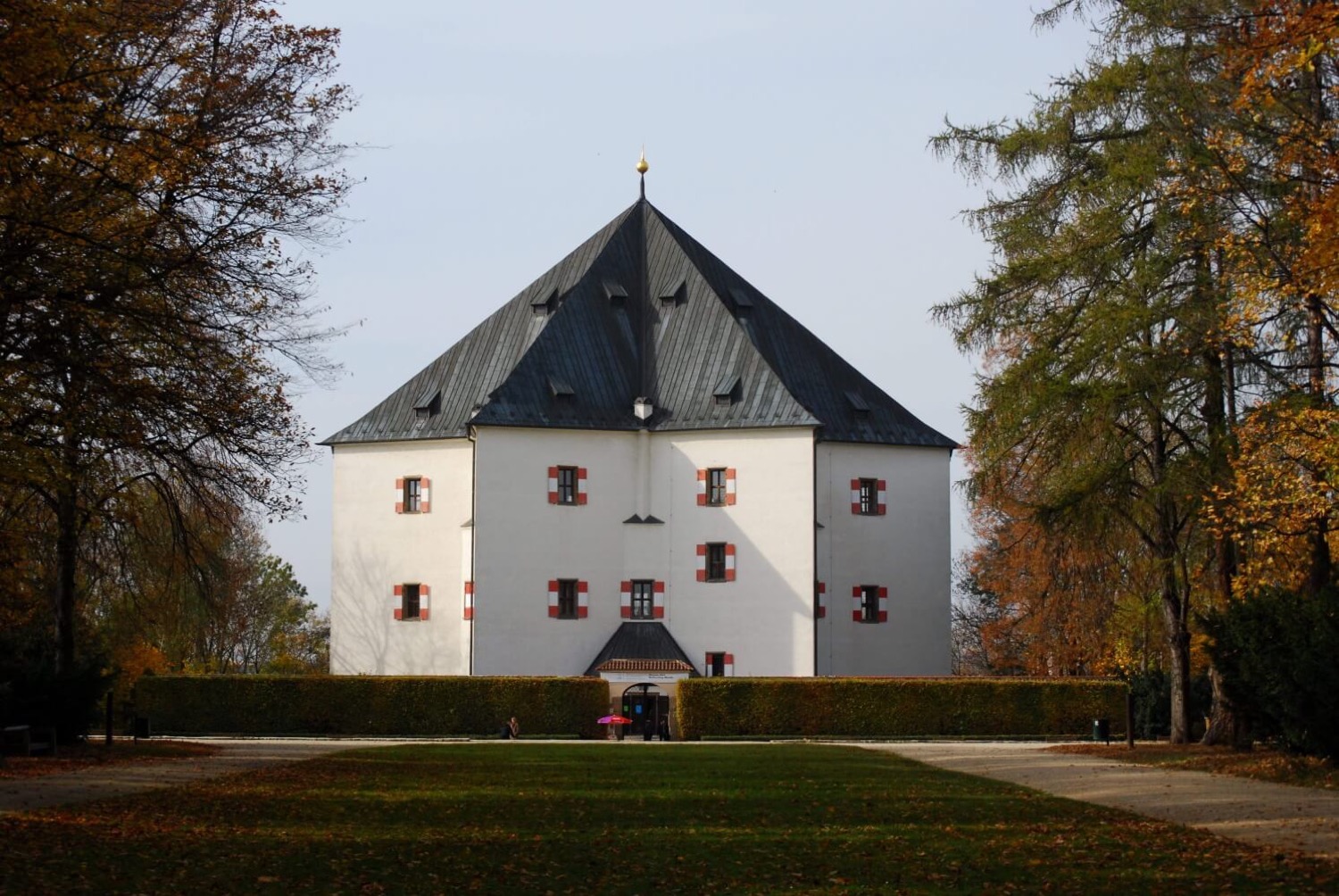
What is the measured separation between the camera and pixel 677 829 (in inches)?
639

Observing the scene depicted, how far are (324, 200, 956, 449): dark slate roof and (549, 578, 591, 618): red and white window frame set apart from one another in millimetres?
4554

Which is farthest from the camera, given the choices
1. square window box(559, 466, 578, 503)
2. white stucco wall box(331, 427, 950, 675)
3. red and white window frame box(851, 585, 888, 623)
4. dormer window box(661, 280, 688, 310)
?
dormer window box(661, 280, 688, 310)

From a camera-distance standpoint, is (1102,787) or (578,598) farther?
(578,598)

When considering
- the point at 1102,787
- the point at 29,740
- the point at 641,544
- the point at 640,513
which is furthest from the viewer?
the point at 640,513

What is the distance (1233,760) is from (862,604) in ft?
83.9

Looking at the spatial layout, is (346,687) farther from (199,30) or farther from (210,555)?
(199,30)

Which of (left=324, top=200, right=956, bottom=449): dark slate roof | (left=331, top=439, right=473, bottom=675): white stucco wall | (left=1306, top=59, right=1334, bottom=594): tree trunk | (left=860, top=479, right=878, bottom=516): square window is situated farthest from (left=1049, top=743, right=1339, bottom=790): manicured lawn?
(left=331, top=439, right=473, bottom=675): white stucco wall

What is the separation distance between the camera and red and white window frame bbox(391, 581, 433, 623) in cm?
5084

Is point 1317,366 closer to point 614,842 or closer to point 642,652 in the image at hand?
point 614,842

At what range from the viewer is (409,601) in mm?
51219

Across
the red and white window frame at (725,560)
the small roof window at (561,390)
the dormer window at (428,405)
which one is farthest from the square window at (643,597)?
the dormer window at (428,405)

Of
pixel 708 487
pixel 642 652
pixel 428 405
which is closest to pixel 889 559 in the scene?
pixel 708 487

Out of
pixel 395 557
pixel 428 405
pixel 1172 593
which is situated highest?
pixel 428 405

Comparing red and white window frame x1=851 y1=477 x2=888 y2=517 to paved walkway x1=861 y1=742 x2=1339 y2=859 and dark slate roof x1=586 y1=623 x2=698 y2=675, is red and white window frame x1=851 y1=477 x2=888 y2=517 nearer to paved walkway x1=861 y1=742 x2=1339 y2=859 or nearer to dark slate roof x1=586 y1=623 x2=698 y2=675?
dark slate roof x1=586 y1=623 x2=698 y2=675
